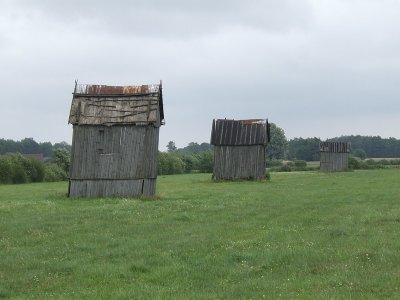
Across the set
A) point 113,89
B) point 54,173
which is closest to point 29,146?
point 54,173

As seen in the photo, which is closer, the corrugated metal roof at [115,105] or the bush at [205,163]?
the corrugated metal roof at [115,105]

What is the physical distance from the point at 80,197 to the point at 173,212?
12.2 meters

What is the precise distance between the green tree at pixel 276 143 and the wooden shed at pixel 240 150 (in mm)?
101598

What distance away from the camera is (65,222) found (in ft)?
66.2

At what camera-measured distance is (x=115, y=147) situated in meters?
34.1

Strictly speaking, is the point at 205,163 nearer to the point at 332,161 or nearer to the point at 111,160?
the point at 332,161

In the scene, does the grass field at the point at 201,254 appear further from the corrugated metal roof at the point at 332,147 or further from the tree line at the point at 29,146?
the tree line at the point at 29,146

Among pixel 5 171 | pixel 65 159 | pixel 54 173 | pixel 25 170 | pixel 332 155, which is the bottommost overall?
pixel 54 173

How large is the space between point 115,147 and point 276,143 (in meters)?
128

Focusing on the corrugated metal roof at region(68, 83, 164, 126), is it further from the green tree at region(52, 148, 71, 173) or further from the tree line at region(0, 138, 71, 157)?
the tree line at region(0, 138, 71, 157)

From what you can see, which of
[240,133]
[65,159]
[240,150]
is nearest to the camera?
[240,150]

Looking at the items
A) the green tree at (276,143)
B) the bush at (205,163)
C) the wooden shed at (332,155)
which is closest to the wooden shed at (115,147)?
the wooden shed at (332,155)

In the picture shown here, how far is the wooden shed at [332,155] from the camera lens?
90125 mm

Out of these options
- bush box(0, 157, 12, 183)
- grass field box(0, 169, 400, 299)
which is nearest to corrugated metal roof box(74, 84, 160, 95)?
grass field box(0, 169, 400, 299)
